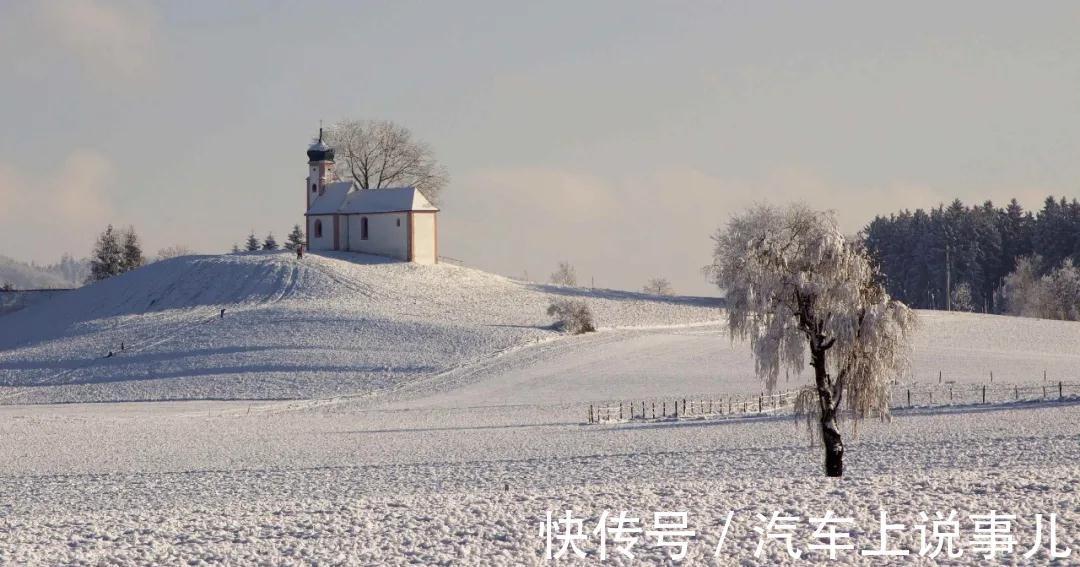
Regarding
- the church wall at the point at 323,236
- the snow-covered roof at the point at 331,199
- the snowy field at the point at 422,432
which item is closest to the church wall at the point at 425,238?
the snowy field at the point at 422,432

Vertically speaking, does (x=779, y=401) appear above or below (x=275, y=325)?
below

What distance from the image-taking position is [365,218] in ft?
322

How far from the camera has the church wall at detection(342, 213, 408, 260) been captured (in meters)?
96.5

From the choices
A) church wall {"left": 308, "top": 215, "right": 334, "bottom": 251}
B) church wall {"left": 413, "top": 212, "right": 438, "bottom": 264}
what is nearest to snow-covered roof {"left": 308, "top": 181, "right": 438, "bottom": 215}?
church wall {"left": 308, "top": 215, "right": 334, "bottom": 251}

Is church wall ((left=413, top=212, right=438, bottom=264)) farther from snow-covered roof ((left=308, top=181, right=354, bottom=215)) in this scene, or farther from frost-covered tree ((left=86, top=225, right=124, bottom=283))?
frost-covered tree ((left=86, top=225, right=124, bottom=283))

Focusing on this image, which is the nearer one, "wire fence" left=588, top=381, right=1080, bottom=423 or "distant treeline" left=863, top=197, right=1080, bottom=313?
"wire fence" left=588, top=381, right=1080, bottom=423

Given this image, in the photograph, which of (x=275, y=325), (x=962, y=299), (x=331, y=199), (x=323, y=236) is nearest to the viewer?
(x=275, y=325)

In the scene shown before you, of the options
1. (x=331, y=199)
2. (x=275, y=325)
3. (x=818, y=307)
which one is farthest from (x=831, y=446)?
(x=331, y=199)

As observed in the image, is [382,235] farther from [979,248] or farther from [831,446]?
[831,446]

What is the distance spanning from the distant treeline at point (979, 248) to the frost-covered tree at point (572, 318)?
5350 centimetres

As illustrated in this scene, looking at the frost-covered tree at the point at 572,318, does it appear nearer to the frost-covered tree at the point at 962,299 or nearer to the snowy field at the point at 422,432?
the snowy field at the point at 422,432

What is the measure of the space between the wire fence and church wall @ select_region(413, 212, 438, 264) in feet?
151

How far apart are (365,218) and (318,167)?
7.47 m

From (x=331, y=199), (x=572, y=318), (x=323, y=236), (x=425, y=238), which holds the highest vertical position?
(x=331, y=199)
